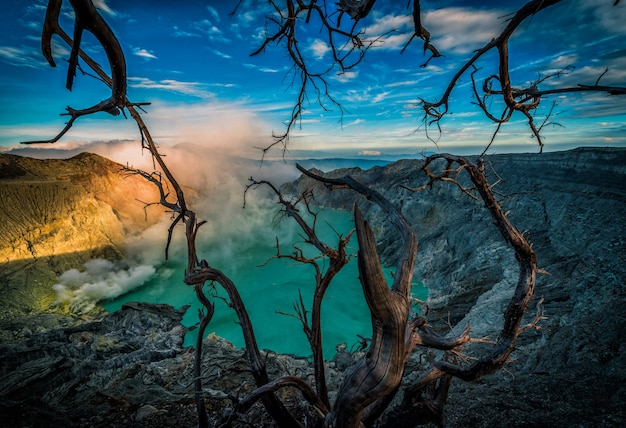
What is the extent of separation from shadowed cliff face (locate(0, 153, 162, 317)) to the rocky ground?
4.82 ft

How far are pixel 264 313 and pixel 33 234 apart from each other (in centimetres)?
3299

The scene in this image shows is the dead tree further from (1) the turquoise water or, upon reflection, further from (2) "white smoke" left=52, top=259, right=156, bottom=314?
(2) "white smoke" left=52, top=259, right=156, bottom=314

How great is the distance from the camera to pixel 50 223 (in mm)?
37375

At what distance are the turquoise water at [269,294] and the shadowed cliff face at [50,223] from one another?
27.6 feet

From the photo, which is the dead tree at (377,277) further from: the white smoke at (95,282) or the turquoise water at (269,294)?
the white smoke at (95,282)

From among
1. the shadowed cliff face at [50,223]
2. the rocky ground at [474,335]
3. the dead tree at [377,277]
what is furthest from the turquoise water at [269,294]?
the shadowed cliff face at [50,223]

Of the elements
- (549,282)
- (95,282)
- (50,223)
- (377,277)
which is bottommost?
(95,282)

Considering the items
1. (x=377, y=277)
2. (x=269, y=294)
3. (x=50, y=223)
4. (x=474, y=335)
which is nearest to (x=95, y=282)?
(x=50, y=223)

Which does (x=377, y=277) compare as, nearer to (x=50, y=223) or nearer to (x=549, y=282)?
(x=549, y=282)

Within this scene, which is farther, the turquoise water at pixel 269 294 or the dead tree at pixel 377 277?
the turquoise water at pixel 269 294

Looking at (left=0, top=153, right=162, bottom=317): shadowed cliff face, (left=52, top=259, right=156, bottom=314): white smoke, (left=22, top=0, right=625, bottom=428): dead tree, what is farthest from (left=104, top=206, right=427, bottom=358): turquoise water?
(left=0, top=153, right=162, bottom=317): shadowed cliff face

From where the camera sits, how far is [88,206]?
42906 mm

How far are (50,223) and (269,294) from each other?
106 feet

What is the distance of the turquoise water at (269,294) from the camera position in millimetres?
22156
